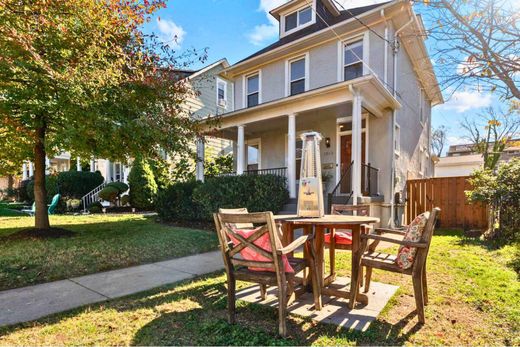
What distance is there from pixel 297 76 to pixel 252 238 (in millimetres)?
9463

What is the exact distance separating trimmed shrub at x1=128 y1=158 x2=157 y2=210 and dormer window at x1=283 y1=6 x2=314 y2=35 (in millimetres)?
8618

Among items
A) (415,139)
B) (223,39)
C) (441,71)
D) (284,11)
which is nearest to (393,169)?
(415,139)

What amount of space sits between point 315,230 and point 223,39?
801 cm

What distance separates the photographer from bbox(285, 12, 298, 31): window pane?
1206 cm

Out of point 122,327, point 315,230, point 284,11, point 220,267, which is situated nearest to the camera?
point 122,327

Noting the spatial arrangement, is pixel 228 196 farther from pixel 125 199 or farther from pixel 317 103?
pixel 125 199

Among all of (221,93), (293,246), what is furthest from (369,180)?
(221,93)

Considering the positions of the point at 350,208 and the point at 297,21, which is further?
the point at 297,21

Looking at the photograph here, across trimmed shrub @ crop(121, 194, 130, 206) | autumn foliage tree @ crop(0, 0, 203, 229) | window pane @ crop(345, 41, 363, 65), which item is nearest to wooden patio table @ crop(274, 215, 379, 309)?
autumn foliage tree @ crop(0, 0, 203, 229)

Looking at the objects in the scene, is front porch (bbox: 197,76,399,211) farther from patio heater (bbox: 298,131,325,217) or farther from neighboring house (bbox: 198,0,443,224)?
patio heater (bbox: 298,131,325,217)

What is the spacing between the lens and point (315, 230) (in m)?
3.30

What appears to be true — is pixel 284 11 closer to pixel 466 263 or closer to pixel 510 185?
pixel 510 185

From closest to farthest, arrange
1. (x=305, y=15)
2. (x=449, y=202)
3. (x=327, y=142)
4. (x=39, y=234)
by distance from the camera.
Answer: (x=39, y=234), (x=449, y=202), (x=327, y=142), (x=305, y=15)

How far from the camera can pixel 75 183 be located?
49.5 ft
